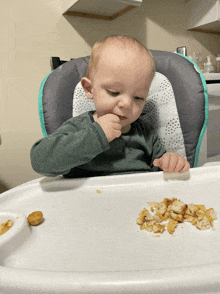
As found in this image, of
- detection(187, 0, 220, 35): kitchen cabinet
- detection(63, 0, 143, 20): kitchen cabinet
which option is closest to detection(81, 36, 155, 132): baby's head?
detection(63, 0, 143, 20): kitchen cabinet

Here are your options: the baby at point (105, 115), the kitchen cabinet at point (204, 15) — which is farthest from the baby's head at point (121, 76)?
the kitchen cabinet at point (204, 15)

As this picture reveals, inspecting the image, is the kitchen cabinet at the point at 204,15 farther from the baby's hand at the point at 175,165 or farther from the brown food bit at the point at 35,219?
the brown food bit at the point at 35,219

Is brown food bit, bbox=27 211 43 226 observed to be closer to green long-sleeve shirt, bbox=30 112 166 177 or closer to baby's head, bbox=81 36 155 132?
green long-sleeve shirt, bbox=30 112 166 177

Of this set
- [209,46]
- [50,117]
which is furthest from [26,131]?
[209,46]

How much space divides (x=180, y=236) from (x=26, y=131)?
52.4 inches

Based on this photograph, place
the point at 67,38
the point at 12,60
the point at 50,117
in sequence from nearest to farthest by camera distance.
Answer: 1. the point at 50,117
2. the point at 12,60
3. the point at 67,38

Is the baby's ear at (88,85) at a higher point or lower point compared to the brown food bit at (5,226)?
higher

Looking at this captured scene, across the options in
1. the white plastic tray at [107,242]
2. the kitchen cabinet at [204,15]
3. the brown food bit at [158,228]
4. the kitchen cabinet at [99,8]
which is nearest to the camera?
the white plastic tray at [107,242]

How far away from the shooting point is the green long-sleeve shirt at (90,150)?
0.56 m

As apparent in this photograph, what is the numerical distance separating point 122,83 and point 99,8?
1153 mm

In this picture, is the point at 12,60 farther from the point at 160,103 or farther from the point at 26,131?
the point at 160,103

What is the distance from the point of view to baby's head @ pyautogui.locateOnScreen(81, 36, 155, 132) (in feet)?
1.89

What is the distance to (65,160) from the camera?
56 cm

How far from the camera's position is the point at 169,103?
2.55 feet
